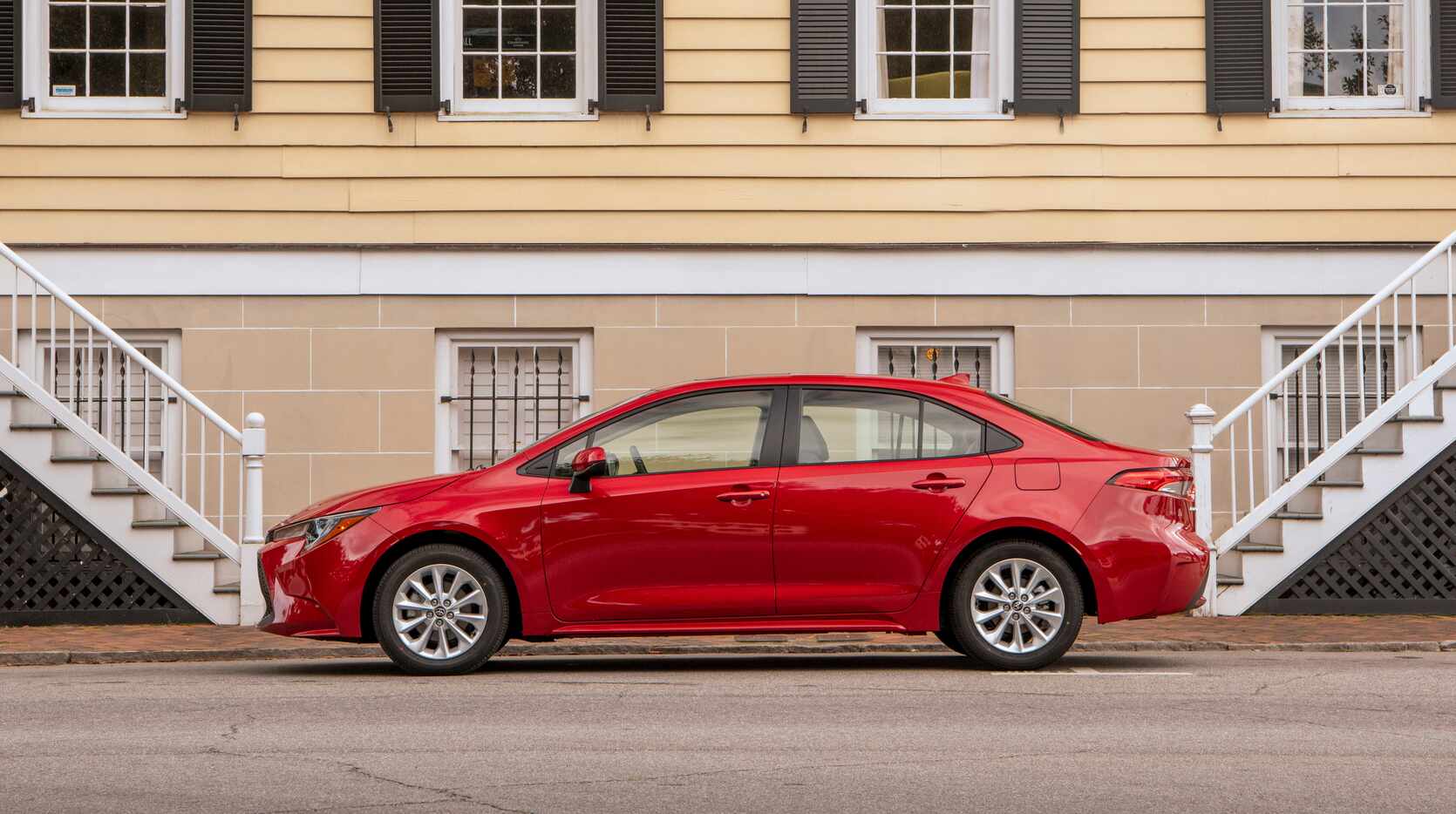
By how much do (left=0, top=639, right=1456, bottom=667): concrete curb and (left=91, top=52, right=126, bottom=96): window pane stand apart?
549 cm

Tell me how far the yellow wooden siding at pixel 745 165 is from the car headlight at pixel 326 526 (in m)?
5.32

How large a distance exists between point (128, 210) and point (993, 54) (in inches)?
258

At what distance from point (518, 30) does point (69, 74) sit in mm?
3374

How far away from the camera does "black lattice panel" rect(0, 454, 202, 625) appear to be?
12734 mm

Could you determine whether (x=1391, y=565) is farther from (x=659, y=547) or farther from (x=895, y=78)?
(x=659, y=547)

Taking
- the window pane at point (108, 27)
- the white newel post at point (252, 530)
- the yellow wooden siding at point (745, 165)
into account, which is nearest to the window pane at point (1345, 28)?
the yellow wooden siding at point (745, 165)

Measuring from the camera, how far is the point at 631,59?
15.0 meters

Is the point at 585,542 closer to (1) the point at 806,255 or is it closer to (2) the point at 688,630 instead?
(2) the point at 688,630

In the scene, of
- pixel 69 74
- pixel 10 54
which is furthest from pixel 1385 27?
→ pixel 10 54

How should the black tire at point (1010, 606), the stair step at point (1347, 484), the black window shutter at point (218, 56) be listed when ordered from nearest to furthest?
the black tire at point (1010, 606) < the stair step at point (1347, 484) < the black window shutter at point (218, 56)

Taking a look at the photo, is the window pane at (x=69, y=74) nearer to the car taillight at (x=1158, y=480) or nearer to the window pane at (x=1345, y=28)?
the car taillight at (x=1158, y=480)

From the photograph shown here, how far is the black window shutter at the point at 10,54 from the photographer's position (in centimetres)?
1480

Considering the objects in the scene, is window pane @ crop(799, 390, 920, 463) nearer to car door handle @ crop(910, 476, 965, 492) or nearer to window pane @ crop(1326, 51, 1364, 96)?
car door handle @ crop(910, 476, 965, 492)

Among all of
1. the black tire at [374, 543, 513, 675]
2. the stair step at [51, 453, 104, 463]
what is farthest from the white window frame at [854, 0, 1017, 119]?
the black tire at [374, 543, 513, 675]
